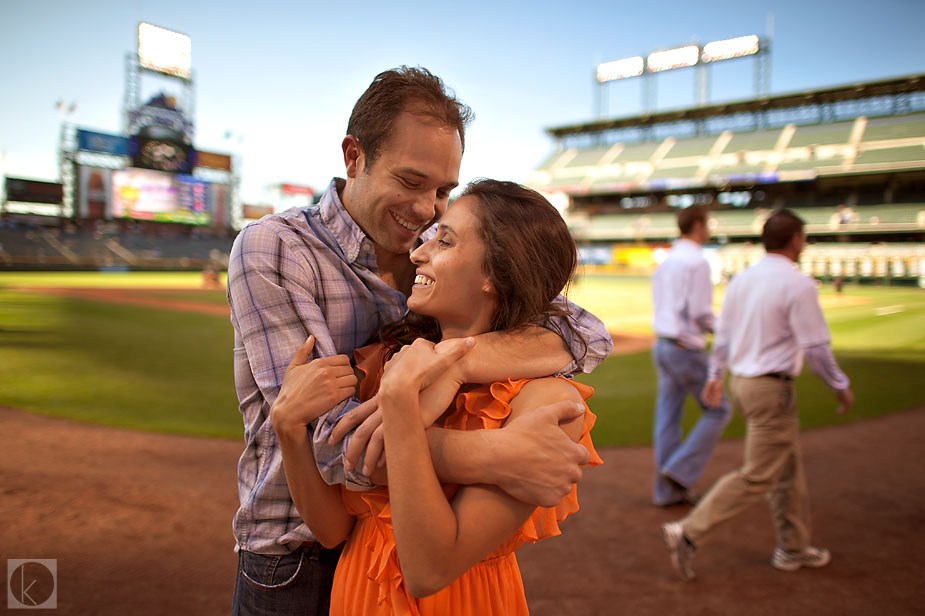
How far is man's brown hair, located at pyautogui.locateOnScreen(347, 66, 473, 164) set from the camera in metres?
1.65

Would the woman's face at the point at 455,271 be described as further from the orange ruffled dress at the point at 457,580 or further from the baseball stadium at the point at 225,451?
the baseball stadium at the point at 225,451

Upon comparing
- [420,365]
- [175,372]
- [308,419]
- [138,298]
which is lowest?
[175,372]

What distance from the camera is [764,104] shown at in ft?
138

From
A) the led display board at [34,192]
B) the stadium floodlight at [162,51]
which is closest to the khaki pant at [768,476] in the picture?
the led display board at [34,192]

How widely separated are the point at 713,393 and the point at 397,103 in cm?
Answer: 368

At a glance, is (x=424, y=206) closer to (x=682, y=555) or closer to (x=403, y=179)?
(x=403, y=179)

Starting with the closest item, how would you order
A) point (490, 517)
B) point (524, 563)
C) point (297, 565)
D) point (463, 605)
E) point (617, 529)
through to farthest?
point (490, 517), point (463, 605), point (297, 565), point (524, 563), point (617, 529)

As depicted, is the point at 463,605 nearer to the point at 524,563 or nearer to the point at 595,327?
the point at 595,327

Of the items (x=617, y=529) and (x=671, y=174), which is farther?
(x=671, y=174)

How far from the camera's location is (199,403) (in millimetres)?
7734

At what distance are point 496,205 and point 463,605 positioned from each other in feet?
3.19

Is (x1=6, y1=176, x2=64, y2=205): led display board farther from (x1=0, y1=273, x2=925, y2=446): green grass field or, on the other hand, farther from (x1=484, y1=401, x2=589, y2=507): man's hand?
(x1=484, y1=401, x2=589, y2=507): man's hand

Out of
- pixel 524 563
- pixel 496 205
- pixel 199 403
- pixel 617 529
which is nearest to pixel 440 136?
pixel 496 205

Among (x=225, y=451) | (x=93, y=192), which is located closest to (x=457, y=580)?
(x=225, y=451)
